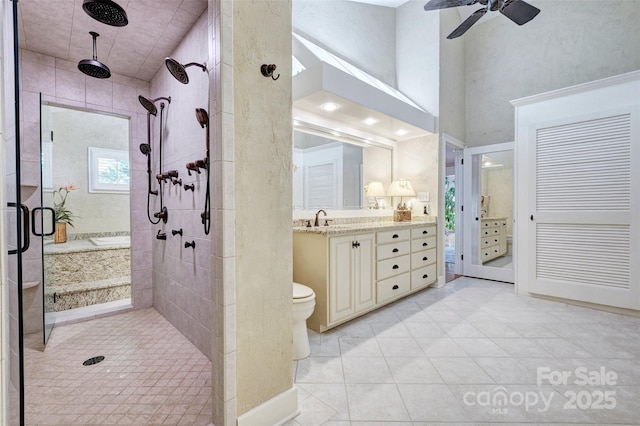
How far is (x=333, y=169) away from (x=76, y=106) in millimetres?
2586

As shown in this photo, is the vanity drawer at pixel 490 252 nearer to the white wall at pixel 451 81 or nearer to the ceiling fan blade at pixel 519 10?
the white wall at pixel 451 81

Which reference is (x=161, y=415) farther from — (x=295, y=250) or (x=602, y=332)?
(x=602, y=332)

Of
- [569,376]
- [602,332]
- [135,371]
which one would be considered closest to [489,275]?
[602,332]

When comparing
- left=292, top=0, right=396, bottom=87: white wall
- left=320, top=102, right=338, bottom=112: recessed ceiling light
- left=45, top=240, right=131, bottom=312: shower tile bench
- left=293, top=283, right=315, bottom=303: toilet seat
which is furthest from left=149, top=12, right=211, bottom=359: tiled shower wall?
left=292, top=0, right=396, bottom=87: white wall

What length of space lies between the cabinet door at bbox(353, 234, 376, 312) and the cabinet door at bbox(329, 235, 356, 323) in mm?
70

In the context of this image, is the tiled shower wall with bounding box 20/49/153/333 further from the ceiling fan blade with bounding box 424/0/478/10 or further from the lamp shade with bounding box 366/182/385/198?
the ceiling fan blade with bounding box 424/0/478/10

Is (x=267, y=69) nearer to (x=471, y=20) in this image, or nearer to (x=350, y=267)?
(x=350, y=267)

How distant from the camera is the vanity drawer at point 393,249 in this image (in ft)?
9.25

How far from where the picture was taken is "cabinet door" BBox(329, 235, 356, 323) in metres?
2.34

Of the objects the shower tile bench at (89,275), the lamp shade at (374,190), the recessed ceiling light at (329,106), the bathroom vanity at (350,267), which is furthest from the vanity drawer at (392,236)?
the shower tile bench at (89,275)

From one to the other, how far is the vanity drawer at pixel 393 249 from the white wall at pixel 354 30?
8.49 feet

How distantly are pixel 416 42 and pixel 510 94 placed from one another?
1.59 m

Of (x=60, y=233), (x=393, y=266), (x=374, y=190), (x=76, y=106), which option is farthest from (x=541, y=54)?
(x=60, y=233)

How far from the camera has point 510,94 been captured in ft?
13.6
